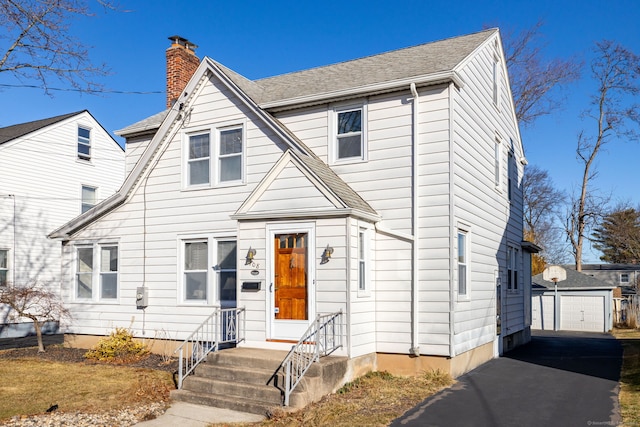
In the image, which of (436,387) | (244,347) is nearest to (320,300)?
(244,347)

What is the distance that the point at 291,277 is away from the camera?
11.5 metres

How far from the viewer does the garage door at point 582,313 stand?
28.6 m

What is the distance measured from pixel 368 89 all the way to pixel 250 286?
4.78m

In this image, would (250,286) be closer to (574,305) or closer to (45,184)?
(45,184)

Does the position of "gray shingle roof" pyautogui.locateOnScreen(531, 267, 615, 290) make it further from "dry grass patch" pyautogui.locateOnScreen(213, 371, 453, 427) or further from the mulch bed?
the mulch bed

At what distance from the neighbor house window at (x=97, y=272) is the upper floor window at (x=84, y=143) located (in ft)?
37.9

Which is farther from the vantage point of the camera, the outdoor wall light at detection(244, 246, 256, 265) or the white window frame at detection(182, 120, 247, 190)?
the white window frame at detection(182, 120, 247, 190)

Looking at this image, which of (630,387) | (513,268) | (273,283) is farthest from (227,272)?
(513,268)

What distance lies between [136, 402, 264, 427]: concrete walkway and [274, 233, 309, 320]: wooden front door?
2436 mm

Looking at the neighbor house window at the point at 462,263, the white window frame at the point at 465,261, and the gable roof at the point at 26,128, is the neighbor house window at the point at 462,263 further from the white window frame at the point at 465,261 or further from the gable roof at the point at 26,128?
the gable roof at the point at 26,128

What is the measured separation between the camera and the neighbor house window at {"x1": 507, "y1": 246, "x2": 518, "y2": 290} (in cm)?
1775

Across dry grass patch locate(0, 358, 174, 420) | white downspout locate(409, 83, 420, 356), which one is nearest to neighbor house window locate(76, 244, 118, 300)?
→ dry grass patch locate(0, 358, 174, 420)

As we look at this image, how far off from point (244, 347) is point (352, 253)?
9.53ft

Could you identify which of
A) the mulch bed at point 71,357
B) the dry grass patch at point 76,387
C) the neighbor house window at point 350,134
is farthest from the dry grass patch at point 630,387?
the mulch bed at point 71,357
